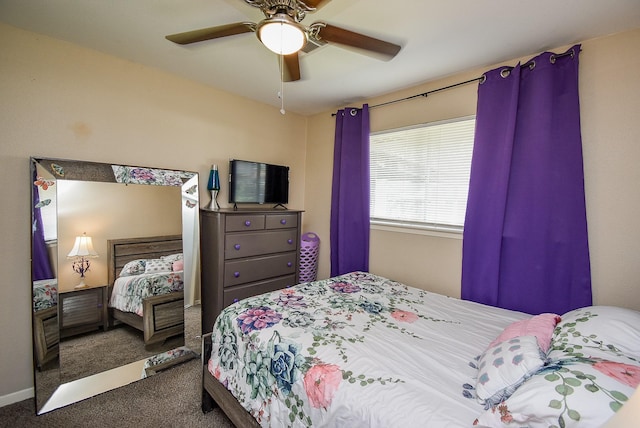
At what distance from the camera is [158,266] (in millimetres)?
2309

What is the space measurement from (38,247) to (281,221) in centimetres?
182

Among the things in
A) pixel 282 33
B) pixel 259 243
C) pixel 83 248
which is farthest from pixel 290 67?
pixel 83 248

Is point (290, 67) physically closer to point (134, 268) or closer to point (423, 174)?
point (423, 174)

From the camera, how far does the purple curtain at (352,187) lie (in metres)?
2.87

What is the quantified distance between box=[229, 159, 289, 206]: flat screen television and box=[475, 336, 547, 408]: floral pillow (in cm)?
245

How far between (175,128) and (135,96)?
37 cm

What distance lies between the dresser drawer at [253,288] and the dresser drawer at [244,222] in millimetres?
543

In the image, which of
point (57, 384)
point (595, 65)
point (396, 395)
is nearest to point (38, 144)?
point (57, 384)

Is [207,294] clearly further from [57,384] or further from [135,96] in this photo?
[135,96]

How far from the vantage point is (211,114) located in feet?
8.88

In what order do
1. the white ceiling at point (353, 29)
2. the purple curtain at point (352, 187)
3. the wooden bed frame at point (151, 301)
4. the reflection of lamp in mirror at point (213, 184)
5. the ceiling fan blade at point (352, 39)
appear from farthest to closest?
the purple curtain at point (352, 187) < the reflection of lamp in mirror at point (213, 184) < the wooden bed frame at point (151, 301) < the white ceiling at point (353, 29) < the ceiling fan blade at point (352, 39)

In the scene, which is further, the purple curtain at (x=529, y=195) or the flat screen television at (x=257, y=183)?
the flat screen television at (x=257, y=183)

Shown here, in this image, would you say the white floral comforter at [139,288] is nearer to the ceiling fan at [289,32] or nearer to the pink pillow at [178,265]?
the pink pillow at [178,265]

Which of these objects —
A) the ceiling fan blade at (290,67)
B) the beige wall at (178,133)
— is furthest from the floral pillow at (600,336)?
the ceiling fan blade at (290,67)
